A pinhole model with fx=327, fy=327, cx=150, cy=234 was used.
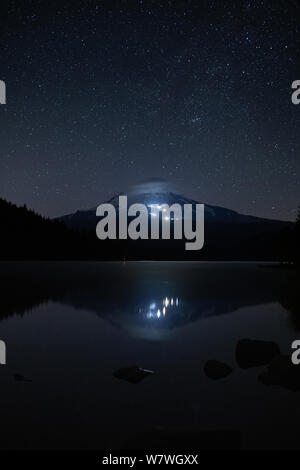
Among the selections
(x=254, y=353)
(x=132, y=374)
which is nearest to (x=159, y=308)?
(x=254, y=353)

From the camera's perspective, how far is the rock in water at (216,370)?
39.1 ft

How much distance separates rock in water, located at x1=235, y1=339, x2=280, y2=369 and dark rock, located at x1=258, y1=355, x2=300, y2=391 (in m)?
1.52

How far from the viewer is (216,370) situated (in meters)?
12.2

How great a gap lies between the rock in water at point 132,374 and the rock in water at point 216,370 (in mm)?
2289

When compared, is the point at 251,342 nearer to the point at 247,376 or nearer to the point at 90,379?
the point at 247,376

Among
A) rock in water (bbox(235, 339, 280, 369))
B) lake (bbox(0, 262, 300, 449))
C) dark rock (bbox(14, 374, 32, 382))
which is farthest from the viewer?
rock in water (bbox(235, 339, 280, 369))

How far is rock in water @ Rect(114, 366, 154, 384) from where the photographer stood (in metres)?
11.6

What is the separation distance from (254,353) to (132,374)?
512 cm

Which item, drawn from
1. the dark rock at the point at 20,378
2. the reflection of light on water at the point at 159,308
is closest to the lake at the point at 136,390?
the dark rock at the point at 20,378

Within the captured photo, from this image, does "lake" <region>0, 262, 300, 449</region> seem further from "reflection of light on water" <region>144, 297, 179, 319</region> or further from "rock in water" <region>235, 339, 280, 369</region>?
"reflection of light on water" <region>144, 297, 179, 319</region>

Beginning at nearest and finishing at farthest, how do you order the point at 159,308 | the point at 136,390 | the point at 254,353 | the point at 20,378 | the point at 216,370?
1. the point at 136,390
2. the point at 20,378
3. the point at 216,370
4. the point at 254,353
5. the point at 159,308

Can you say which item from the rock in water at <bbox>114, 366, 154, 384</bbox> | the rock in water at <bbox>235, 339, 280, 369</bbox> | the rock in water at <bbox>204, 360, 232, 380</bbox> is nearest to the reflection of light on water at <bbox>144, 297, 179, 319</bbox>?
the rock in water at <bbox>235, 339, 280, 369</bbox>

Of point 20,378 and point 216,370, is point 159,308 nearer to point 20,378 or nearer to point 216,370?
point 216,370
